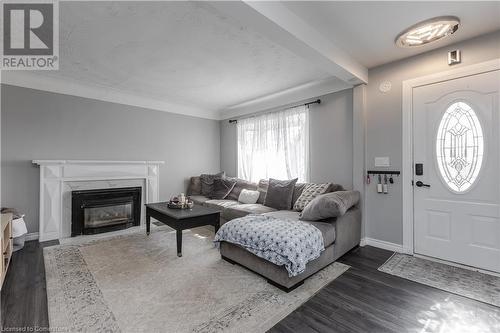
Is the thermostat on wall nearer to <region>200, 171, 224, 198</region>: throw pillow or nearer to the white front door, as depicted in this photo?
the white front door

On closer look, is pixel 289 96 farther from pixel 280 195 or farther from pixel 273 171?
pixel 280 195

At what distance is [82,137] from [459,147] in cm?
534

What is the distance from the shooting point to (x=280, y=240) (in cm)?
212

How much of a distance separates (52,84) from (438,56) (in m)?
5.37

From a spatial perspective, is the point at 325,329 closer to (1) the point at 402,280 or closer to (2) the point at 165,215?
(1) the point at 402,280

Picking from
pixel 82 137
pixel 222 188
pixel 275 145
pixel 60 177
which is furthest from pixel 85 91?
pixel 275 145

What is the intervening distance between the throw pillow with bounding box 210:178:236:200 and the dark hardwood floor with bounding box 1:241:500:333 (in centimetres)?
286

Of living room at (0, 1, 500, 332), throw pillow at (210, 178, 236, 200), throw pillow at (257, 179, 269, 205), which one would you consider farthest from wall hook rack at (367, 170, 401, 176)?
throw pillow at (210, 178, 236, 200)

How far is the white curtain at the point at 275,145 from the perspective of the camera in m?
4.19

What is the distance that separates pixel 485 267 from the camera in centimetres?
245

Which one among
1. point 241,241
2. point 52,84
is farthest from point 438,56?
point 52,84

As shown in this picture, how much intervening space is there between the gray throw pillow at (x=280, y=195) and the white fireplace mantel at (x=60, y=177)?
2.52 meters

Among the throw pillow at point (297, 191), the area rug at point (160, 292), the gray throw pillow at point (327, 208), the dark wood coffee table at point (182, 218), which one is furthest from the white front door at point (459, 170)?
the dark wood coffee table at point (182, 218)

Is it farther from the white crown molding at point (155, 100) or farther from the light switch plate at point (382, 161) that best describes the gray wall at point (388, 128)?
the white crown molding at point (155, 100)
